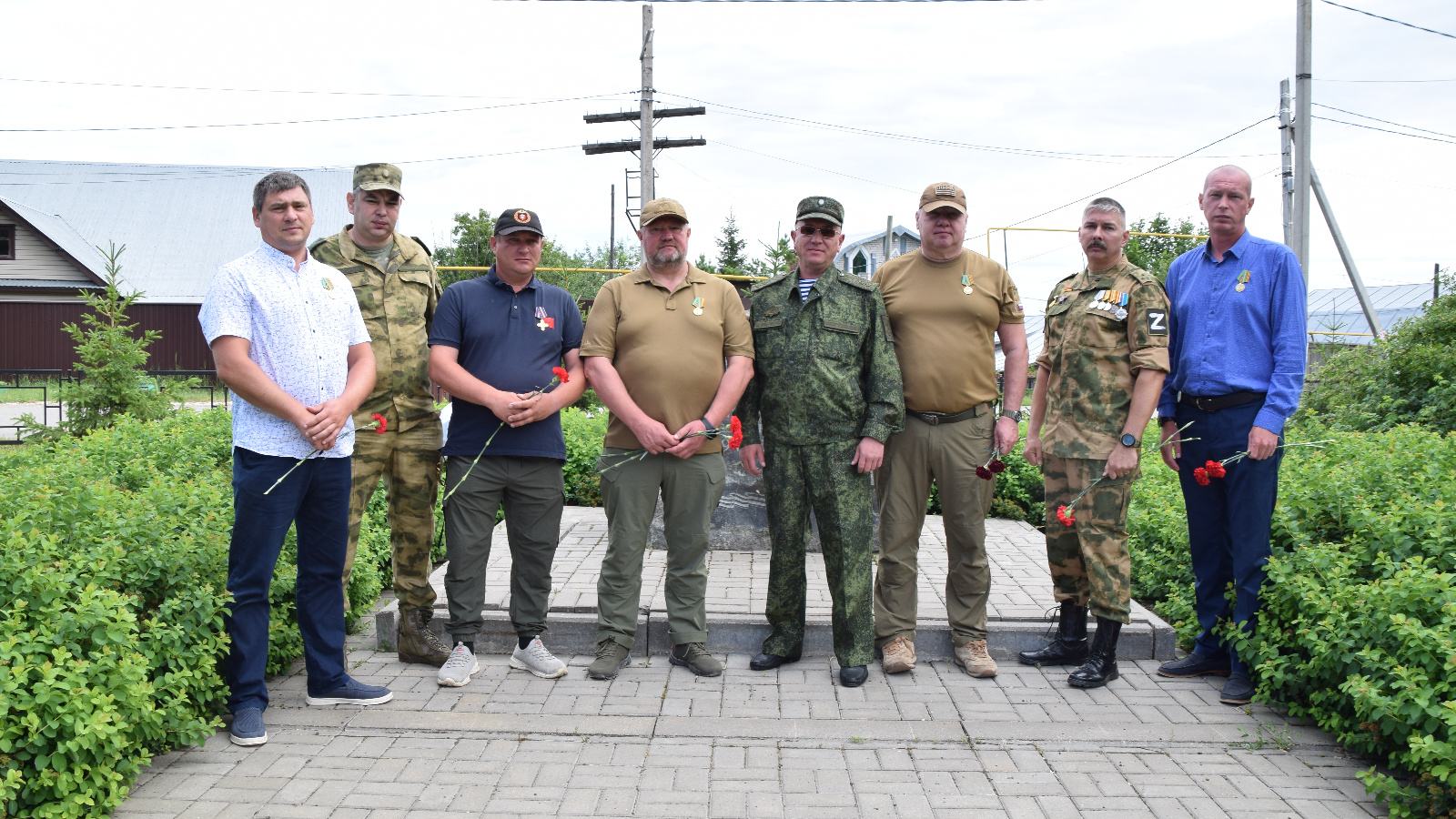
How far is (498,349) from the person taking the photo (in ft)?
14.2

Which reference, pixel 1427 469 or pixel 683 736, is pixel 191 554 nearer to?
pixel 683 736

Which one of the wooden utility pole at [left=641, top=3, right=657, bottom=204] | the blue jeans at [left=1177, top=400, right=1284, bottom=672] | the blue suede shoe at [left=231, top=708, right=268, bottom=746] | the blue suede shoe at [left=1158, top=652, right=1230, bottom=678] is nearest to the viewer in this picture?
the blue suede shoe at [left=231, top=708, right=268, bottom=746]

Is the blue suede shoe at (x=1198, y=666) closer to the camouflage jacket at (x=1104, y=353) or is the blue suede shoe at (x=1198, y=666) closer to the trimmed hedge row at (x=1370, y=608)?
the trimmed hedge row at (x=1370, y=608)

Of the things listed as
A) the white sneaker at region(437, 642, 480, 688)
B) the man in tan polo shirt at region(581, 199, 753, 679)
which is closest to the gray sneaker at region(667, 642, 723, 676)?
the man in tan polo shirt at region(581, 199, 753, 679)

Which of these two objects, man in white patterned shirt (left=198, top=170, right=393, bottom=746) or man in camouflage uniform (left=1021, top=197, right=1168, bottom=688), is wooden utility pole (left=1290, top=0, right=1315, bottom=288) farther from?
man in white patterned shirt (left=198, top=170, right=393, bottom=746)

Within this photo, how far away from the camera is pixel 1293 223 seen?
1360 centimetres

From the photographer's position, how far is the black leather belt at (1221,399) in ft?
13.8

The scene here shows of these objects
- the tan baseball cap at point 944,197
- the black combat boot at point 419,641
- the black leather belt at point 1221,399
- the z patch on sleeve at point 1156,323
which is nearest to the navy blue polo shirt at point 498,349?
the black combat boot at point 419,641

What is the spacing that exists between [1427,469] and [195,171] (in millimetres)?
39372

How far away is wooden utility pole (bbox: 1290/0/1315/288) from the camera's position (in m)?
13.5

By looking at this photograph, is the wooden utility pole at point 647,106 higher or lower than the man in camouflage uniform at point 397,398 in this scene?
higher

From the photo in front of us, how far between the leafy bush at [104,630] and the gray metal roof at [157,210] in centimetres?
2814

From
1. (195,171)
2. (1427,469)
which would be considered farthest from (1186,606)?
(195,171)

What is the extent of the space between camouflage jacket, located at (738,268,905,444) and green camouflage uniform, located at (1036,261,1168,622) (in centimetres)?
81
